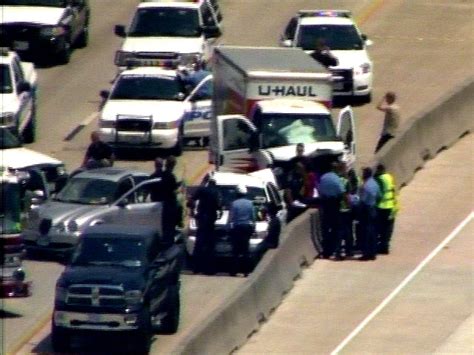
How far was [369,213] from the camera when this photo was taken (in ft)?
98.9

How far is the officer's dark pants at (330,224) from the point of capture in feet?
99.1

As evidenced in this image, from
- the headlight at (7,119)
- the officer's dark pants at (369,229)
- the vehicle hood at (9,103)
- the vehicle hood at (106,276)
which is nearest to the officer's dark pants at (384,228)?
the officer's dark pants at (369,229)

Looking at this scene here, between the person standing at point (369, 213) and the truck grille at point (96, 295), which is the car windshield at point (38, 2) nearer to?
the person standing at point (369, 213)

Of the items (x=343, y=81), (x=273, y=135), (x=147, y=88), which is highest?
(x=273, y=135)

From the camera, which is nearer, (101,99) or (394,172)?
(394,172)

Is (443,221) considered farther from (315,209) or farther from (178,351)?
(178,351)

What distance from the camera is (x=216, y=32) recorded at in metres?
41.3

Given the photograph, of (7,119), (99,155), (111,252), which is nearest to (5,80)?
(7,119)

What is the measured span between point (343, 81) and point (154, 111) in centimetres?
518

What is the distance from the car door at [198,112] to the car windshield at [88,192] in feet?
18.6

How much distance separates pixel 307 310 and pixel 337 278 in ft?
5.84

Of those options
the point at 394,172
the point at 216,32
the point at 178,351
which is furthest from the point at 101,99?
the point at 178,351

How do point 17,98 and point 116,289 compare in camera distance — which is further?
point 17,98

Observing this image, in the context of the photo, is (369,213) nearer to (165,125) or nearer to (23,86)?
(165,125)
